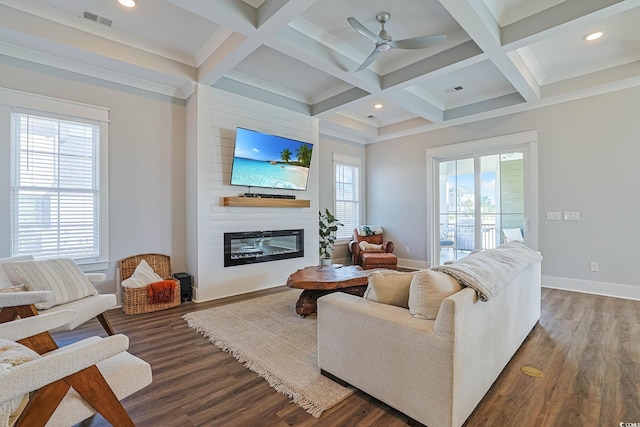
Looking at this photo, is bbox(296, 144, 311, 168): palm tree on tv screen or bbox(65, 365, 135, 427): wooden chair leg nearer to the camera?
bbox(65, 365, 135, 427): wooden chair leg

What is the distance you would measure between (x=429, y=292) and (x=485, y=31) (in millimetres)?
2596

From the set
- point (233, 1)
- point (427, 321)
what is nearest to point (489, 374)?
point (427, 321)

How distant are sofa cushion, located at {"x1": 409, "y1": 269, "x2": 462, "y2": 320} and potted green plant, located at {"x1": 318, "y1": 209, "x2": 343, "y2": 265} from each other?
408 centimetres

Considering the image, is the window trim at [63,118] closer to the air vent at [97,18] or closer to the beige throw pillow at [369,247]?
the air vent at [97,18]

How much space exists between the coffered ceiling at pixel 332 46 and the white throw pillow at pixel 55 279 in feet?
7.22

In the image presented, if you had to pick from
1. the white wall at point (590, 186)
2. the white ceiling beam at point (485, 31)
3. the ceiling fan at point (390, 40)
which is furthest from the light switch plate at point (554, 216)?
the ceiling fan at point (390, 40)

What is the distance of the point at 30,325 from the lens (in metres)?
1.45

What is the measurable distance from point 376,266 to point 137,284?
145 inches

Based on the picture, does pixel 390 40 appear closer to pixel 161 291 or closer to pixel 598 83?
pixel 598 83

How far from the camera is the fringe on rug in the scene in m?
1.79

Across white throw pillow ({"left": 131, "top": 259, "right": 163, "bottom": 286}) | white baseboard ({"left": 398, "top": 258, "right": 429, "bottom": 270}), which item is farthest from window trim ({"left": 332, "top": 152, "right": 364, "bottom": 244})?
white throw pillow ({"left": 131, "top": 259, "right": 163, "bottom": 286})

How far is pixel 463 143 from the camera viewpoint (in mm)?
5566

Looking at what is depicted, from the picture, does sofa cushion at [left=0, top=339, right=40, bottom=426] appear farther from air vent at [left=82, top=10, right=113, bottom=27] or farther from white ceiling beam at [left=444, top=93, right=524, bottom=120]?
white ceiling beam at [left=444, top=93, right=524, bottom=120]

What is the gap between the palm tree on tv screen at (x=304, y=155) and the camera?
4895 millimetres
